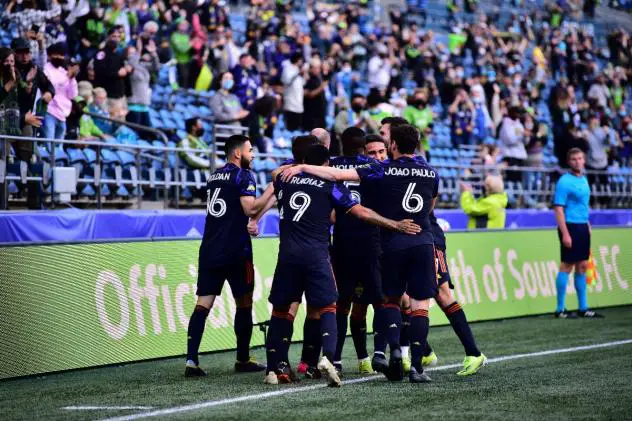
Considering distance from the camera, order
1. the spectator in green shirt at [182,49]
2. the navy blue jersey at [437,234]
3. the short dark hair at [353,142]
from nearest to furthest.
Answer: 1. the short dark hair at [353,142]
2. the navy blue jersey at [437,234]
3. the spectator in green shirt at [182,49]

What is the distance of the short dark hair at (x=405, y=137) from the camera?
9.88 meters

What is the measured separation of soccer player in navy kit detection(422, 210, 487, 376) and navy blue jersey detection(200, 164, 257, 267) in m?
1.70

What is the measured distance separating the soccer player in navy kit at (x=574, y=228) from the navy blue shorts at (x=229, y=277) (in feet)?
21.8

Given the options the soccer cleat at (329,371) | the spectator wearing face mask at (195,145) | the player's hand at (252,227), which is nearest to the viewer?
the soccer cleat at (329,371)

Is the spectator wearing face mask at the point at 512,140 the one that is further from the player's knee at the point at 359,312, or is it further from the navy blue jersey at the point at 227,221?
the navy blue jersey at the point at 227,221

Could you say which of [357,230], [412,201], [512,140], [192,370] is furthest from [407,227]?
[512,140]

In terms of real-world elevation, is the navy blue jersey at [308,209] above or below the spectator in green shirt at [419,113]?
below

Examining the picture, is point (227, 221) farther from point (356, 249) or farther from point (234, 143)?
point (356, 249)

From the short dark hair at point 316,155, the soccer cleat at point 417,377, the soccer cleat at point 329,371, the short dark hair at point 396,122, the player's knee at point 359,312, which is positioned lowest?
the soccer cleat at point 417,377

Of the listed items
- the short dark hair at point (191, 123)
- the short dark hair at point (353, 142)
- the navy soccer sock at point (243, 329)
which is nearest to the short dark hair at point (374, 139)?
the short dark hair at point (353, 142)

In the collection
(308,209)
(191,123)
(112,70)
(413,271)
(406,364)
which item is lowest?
(406,364)

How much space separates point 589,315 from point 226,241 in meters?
7.85

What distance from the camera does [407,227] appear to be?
32.2 ft

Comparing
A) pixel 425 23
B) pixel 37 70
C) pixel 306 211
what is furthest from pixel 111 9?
pixel 425 23
